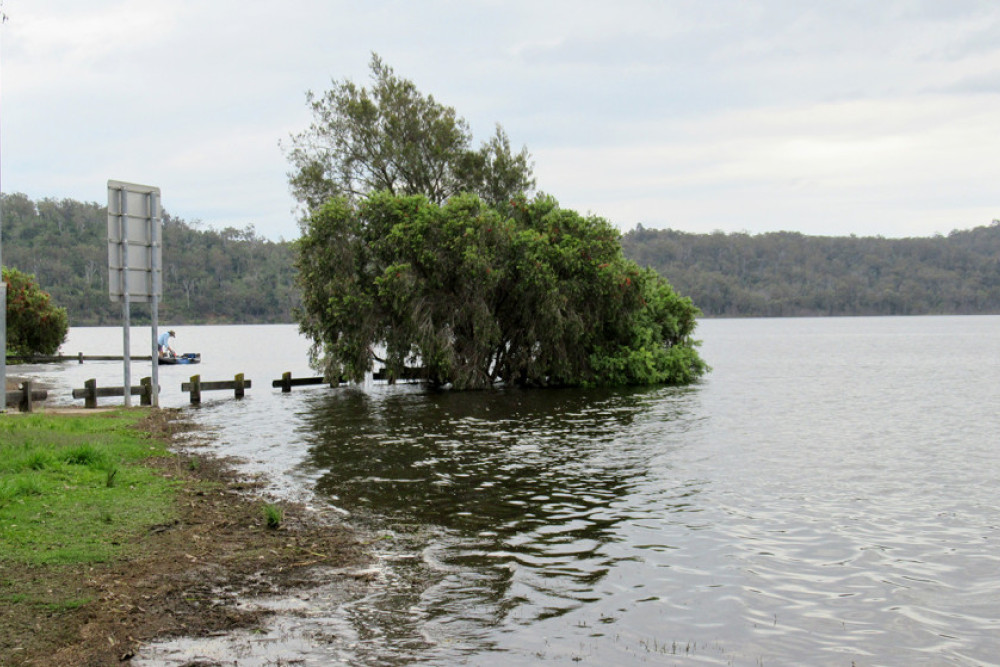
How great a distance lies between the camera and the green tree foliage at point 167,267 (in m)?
151

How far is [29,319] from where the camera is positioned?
198 ft

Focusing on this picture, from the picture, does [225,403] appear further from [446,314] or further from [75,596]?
[75,596]

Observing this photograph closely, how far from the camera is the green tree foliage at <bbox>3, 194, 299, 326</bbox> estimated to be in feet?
497

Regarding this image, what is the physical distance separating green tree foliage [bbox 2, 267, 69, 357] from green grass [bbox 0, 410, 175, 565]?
148ft

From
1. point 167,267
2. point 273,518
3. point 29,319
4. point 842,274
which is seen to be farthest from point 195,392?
point 842,274

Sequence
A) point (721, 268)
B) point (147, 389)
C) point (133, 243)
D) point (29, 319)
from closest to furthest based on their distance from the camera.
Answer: point (133, 243) < point (147, 389) < point (29, 319) < point (721, 268)

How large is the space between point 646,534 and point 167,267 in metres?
168

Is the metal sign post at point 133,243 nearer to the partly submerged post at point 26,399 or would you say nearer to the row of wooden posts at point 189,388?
the partly submerged post at point 26,399

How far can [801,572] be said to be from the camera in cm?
1009

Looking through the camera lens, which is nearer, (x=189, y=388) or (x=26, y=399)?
(x=26, y=399)

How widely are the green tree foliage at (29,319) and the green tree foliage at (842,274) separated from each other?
13324 cm

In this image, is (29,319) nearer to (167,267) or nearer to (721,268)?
(167,267)

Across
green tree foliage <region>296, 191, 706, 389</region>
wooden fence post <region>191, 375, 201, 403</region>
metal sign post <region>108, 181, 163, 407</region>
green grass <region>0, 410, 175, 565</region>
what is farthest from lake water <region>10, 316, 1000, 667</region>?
green tree foliage <region>296, 191, 706, 389</region>

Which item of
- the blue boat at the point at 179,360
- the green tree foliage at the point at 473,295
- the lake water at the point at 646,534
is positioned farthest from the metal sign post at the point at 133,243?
the blue boat at the point at 179,360
